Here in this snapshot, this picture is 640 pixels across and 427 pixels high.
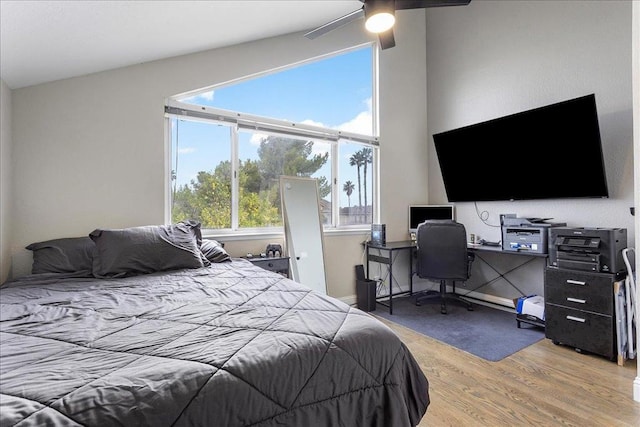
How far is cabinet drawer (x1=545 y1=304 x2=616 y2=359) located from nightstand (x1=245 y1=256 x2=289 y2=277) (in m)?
2.28

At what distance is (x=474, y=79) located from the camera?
3904mm

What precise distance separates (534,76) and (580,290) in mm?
2233

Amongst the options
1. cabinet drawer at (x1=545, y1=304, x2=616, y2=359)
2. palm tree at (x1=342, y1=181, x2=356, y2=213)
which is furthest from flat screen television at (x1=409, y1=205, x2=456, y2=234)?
cabinet drawer at (x1=545, y1=304, x2=616, y2=359)

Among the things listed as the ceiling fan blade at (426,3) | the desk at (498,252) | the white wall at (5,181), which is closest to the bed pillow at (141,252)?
the white wall at (5,181)

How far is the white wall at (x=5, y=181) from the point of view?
2.21 m

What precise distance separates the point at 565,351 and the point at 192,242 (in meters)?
3.04

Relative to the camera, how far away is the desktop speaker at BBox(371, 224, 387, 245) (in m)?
3.74

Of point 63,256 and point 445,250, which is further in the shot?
point 445,250

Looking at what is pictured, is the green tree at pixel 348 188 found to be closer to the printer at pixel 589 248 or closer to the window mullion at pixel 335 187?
the window mullion at pixel 335 187

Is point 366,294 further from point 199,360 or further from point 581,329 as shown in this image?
point 199,360

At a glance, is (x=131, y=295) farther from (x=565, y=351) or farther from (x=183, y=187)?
(x=565, y=351)

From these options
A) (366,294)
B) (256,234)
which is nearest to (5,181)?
(256,234)

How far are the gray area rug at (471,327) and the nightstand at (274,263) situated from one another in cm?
119

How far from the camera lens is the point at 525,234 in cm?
305
